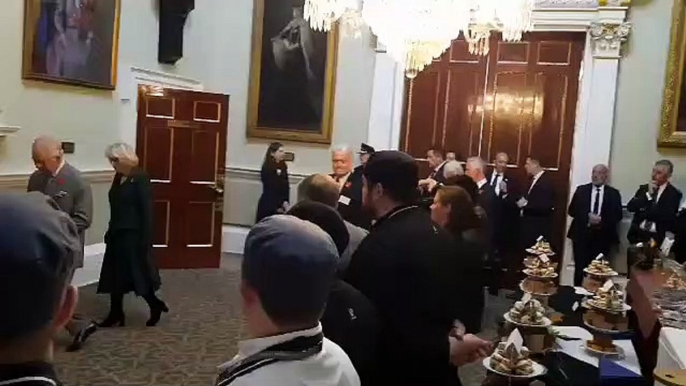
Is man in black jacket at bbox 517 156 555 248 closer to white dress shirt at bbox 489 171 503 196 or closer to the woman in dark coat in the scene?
white dress shirt at bbox 489 171 503 196

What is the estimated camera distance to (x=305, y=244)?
1584 mm

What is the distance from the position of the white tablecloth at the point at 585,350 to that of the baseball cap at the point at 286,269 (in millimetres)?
2035

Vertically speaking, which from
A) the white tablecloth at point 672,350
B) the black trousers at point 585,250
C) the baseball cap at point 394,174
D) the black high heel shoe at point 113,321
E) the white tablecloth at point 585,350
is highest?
the baseball cap at point 394,174

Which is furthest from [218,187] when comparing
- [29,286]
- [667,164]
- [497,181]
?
[29,286]

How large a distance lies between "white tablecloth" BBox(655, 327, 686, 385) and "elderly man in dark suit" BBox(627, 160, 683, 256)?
5558 millimetres

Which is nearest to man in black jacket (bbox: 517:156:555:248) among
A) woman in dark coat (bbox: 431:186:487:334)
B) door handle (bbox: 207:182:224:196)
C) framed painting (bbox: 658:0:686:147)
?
framed painting (bbox: 658:0:686:147)

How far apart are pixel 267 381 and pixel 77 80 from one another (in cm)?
682

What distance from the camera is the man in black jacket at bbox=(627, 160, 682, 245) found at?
320 inches

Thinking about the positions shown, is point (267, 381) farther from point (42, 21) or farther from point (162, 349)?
point (42, 21)

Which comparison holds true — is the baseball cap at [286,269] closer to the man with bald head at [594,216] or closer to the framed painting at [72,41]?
the framed painting at [72,41]

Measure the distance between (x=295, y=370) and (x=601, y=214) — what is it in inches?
304

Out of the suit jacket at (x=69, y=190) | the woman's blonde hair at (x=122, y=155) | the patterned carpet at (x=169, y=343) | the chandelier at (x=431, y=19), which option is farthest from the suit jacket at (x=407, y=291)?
the chandelier at (x=431, y=19)

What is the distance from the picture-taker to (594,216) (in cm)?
852

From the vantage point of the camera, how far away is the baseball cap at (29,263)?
1019 mm
